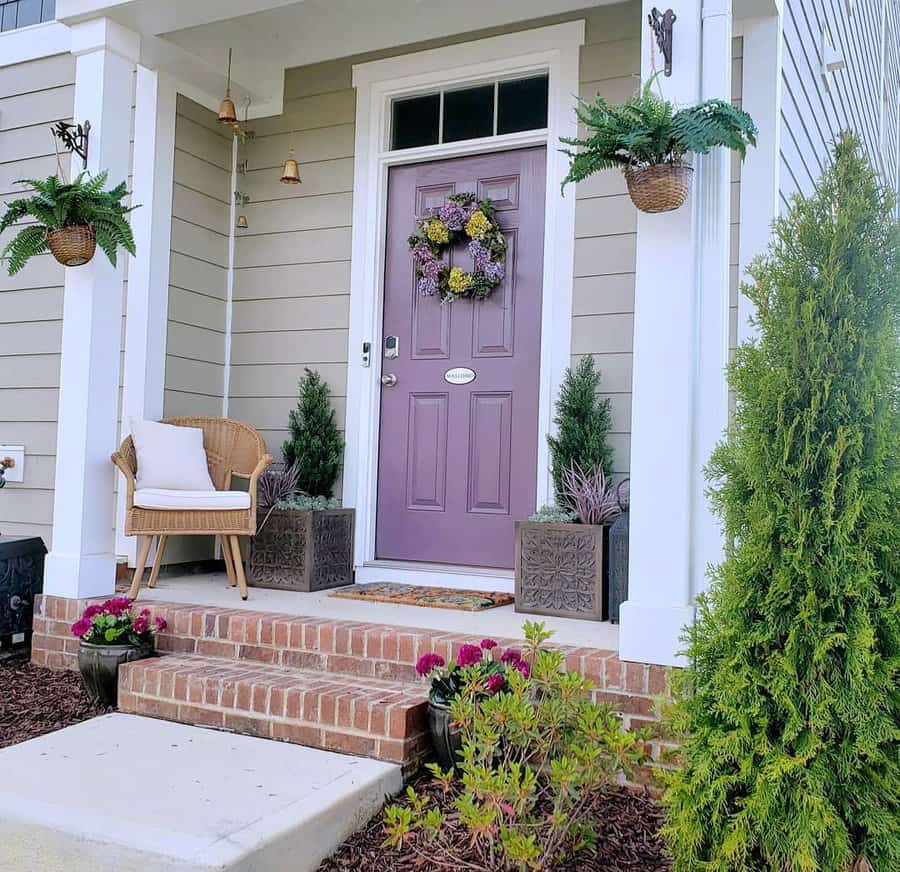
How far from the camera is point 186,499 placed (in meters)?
3.74

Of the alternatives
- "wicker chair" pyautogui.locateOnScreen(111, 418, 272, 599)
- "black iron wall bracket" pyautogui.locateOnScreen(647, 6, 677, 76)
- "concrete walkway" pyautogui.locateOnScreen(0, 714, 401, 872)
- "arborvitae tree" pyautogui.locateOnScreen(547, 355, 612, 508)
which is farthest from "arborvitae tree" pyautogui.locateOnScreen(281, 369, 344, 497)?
"black iron wall bracket" pyautogui.locateOnScreen(647, 6, 677, 76)

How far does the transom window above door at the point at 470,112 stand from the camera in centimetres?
415

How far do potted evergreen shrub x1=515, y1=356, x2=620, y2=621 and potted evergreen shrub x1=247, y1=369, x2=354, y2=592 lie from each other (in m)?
1.03

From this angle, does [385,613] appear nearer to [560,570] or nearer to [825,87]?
[560,570]

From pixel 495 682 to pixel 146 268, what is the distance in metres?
2.92

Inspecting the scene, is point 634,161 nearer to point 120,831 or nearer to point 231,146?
point 120,831

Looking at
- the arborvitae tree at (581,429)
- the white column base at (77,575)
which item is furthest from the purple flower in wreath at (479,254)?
the white column base at (77,575)

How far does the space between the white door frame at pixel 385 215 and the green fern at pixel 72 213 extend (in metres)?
1.26

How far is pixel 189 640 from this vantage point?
3326 millimetres

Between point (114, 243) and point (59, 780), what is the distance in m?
2.10

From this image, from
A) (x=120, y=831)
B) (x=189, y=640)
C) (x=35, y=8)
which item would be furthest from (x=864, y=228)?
(x=35, y=8)

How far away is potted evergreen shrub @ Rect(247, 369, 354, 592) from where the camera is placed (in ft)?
13.4

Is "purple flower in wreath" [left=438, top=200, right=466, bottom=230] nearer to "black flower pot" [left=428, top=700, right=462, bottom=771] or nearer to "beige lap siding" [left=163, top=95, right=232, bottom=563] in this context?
"beige lap siding" [left=163, top=95, right=232, bottom=563]

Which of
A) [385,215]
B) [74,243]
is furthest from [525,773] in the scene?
[385,215]
